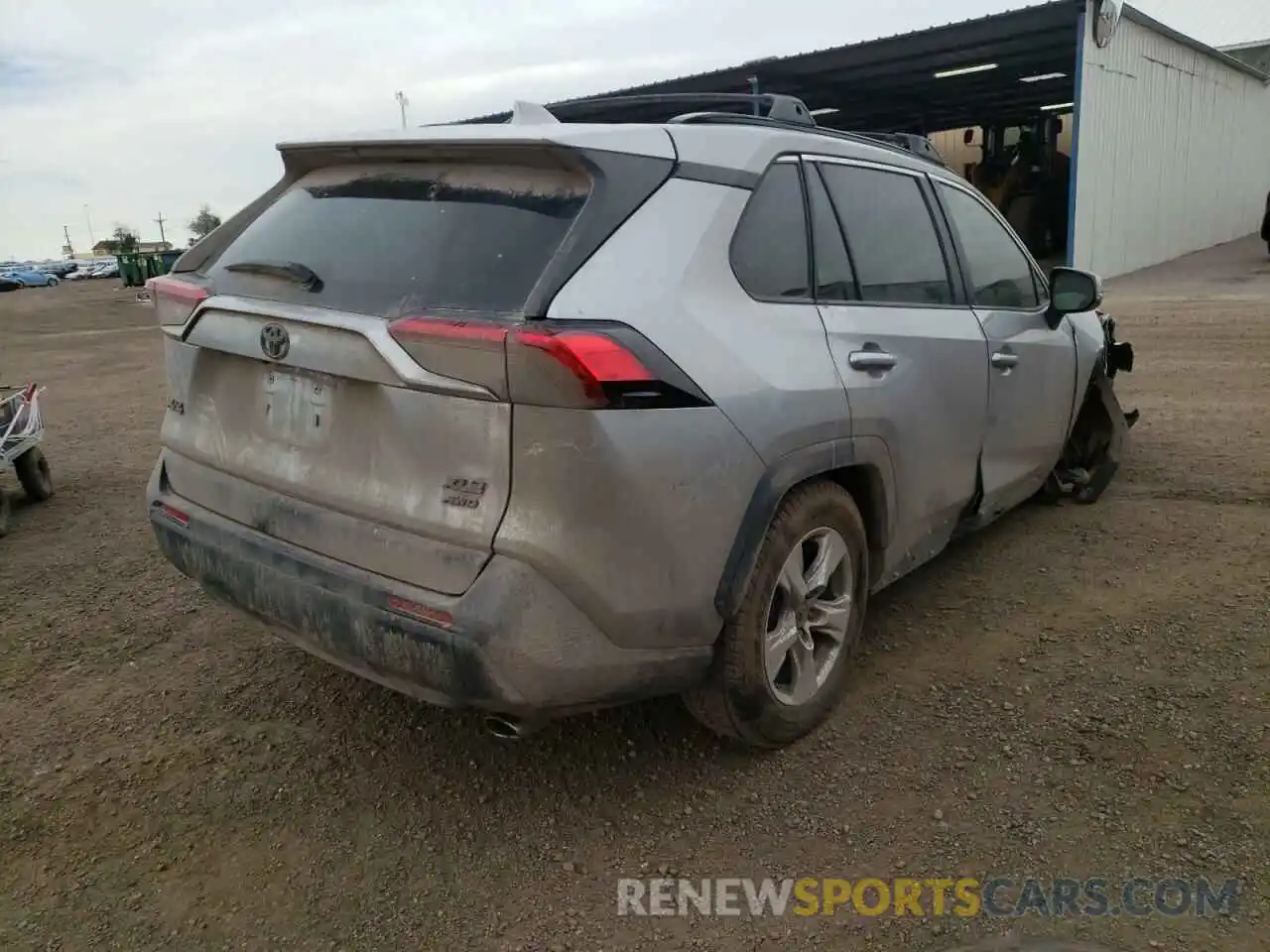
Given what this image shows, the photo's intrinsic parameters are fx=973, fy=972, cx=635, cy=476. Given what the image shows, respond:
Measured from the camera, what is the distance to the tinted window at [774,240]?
2646mm

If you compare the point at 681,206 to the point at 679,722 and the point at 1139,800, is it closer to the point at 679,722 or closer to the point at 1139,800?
the point at 679,722

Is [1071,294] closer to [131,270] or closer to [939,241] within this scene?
[939,241]

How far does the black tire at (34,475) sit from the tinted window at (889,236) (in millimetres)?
4993

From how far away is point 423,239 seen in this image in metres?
2.46

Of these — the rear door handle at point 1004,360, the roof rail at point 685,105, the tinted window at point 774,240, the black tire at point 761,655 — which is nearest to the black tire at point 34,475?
the roof rail at point 685,105

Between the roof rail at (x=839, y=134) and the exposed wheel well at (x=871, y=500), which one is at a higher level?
the roof rail at (x=839, y=134)

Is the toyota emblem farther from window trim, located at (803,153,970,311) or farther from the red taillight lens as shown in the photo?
window trim, located at (803,153,970,311)

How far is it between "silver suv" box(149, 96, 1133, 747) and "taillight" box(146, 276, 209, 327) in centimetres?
1

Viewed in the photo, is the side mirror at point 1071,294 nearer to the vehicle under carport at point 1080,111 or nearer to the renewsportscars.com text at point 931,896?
the renewsportscars.com text at point 931,896

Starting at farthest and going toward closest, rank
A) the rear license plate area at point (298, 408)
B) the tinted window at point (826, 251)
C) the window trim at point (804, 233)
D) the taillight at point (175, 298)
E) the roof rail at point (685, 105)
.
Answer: the roof rail at point (685, 105)
the tinted window at point (826, 251)
the taillight at point (175, 298)
the window trim at point (804, 233)
the rear license plate area at point (298, 408)

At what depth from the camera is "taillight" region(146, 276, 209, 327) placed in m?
2.83

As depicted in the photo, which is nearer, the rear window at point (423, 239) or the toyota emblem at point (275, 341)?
the rear window at point (423, 239)

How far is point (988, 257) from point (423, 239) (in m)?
2.54

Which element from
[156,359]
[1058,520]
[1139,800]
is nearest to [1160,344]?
[1058,520]
